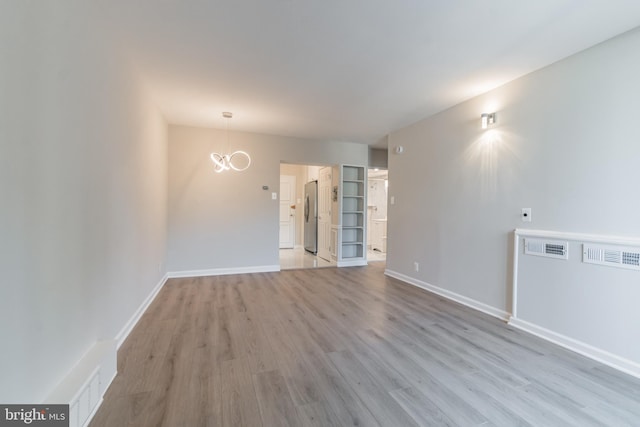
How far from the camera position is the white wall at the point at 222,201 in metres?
4.50

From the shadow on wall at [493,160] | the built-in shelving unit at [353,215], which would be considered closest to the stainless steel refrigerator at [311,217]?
the built-in shelving unit at [353,215]

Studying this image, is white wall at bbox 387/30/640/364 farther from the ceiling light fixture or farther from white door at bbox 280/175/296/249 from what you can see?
white door at bbox 280/175/296/249

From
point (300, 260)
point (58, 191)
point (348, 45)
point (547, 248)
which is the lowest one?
point (300, 260)

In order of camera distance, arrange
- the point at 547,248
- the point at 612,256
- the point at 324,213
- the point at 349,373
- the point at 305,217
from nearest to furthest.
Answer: the point at 349,373 → the point at 612,256 → the point at 547,248 → the point at 324,213 → the point at 305,217

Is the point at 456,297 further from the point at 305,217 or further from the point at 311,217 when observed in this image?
the point at 305,217

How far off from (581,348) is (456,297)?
51.3 inches

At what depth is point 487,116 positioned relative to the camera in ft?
10.1

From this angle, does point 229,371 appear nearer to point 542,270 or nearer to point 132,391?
point 132,391

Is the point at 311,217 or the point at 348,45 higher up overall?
the point at 348,45

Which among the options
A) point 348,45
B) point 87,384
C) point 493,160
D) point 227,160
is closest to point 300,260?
point 227,160

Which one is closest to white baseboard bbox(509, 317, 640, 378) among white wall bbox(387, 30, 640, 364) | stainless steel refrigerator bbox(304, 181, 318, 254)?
white wall bbox(387, 30, 640, 364)

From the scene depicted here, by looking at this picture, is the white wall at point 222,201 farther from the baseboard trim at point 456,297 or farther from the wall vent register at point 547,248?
the wall vent register at point 547,248

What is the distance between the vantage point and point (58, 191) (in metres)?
1.38

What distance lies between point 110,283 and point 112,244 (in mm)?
300
